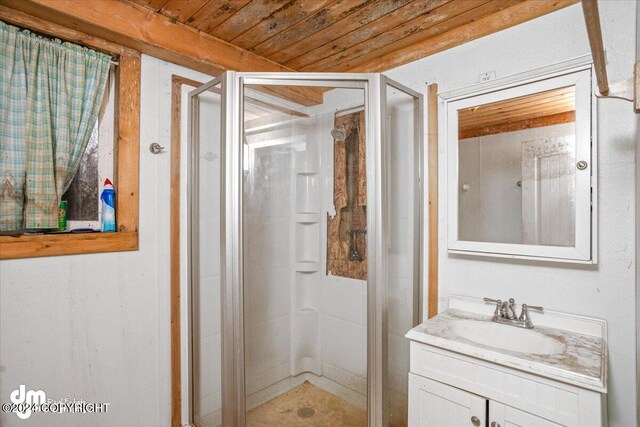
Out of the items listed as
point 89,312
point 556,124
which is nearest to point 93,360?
point 89,312

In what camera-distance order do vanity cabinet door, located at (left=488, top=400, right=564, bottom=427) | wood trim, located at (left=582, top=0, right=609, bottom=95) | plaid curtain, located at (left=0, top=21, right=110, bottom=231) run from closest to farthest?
1. wood trim, located at (left=582, top=0, right=609, bottom=95)
2. vanity cabinet door, located at (left=488, top=400, right=564, bottom=427)
3. plaid curtain, located at (left=0, top=21, right=110, bottom=231)

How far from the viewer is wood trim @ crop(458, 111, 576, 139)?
1.39 m

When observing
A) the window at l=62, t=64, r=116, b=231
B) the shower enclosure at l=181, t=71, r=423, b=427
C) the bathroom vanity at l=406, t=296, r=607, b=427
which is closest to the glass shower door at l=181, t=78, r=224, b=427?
the shower enclosure at l=181, t=71, r=423, b=427

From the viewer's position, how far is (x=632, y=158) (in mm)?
1265

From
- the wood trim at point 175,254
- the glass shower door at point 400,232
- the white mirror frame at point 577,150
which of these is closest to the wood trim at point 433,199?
the glass shower door at point 400,232

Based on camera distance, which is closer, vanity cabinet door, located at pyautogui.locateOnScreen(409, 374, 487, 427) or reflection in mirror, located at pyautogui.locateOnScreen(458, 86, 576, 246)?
vanity cabinet door, located at pyautogui.locateOnScreen(409, 374, 487, 427)

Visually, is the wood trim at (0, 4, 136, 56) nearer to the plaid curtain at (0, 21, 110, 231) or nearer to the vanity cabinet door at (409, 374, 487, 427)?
the plaid curtain at (0, 21, 110, 231)

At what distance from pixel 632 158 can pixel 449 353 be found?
3.36 feet

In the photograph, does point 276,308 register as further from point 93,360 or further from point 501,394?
point 501,394

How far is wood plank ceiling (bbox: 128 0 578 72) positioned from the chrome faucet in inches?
50.9

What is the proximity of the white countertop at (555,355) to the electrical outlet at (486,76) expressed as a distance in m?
1.13

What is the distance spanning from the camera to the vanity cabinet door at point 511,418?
1076mm

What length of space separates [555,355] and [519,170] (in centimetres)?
79

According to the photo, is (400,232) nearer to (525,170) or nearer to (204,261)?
(525,170)
